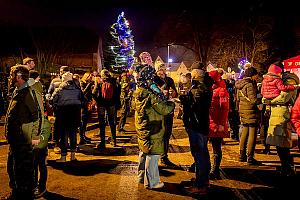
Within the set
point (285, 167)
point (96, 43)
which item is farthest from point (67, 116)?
point (96, 43)

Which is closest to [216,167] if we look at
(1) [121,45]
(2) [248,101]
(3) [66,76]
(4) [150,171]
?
(4) [150,171]

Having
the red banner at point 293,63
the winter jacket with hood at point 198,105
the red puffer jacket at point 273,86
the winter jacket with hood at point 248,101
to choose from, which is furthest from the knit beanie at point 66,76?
the red banner at point 293,63

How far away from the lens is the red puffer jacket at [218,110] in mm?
6805

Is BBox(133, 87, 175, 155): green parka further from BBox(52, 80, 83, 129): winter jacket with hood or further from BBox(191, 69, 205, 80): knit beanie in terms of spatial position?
BBox(52, 80, 83, 129): winter jacket with hood

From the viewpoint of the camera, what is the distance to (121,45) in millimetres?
39062

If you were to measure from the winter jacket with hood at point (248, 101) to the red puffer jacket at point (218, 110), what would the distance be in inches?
46.0

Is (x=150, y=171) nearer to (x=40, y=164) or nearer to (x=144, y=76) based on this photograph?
(x=144, y=76)

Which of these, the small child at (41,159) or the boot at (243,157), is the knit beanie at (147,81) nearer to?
the small child at (41,159)

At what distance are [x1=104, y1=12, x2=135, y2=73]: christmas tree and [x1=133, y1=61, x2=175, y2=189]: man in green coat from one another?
31894 mm

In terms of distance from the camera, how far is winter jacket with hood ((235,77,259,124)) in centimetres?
783

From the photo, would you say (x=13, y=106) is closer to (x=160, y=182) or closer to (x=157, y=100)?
(x=157, y=100)

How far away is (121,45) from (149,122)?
110ft

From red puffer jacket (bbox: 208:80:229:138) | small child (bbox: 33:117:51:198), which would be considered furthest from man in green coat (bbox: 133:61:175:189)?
small child (bbox: 33:117:51:198)

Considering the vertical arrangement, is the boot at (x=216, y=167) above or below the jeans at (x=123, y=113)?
below
